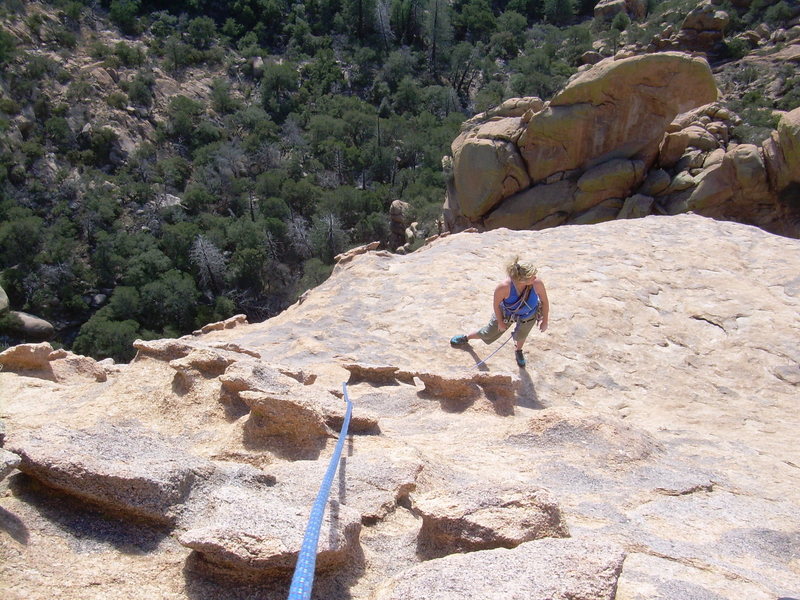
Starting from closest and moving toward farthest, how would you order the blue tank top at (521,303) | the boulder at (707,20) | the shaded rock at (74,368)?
the shaded rock at (74,368) < the blue tank top at (521,303) < the boulder at (707,20)

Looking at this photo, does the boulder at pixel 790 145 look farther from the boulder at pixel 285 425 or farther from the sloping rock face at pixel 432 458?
the boulder at pixel 285 425

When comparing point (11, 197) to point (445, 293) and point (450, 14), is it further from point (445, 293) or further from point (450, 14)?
point (450, 14)

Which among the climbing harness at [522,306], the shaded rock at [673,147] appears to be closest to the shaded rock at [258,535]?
the climbing harness at [522,306]

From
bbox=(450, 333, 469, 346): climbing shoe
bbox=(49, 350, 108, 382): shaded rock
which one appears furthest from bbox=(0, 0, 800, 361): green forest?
bbox=(49, 350, 108, 382): shaded rock

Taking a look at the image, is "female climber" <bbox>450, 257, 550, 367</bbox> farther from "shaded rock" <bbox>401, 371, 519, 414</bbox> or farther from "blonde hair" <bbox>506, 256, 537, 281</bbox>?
"shaded rock" <bbox>401, 371, 519, 414</bbox>

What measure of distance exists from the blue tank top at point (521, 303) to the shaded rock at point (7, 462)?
12.9 ft

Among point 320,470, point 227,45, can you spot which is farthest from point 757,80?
point 227,45

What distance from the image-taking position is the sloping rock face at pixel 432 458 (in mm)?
1841

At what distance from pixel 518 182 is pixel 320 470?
57.3ft

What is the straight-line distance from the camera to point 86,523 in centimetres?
203

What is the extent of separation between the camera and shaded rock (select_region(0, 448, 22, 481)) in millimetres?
1847

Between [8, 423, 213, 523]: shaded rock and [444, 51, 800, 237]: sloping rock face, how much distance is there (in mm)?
17115

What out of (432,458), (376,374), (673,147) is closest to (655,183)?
(673,147)

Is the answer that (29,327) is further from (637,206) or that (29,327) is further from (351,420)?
(351,420)
